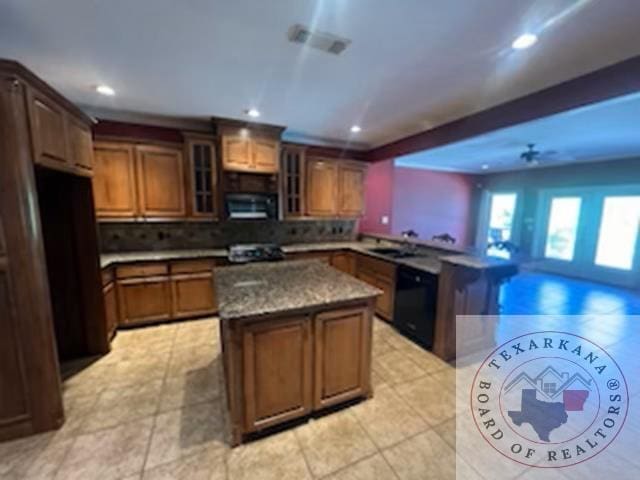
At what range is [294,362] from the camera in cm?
191

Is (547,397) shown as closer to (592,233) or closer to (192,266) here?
(192,266)

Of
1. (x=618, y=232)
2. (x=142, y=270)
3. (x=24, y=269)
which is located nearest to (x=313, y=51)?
(x=24, y=269)

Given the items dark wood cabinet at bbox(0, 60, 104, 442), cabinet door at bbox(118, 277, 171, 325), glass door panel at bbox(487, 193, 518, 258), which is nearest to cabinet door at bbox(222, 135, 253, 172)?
cabinet door at bbox(118, 277, 171, 325)

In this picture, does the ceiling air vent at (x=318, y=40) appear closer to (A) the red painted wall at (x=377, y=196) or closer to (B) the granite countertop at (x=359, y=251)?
(B) the granite countertop at (x=359, y=251)

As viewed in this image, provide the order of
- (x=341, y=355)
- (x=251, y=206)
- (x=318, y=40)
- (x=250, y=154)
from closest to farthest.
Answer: (x=318, y=40)
(x=341, y=355)
(x=250, y=154)
(x=251, y=206)

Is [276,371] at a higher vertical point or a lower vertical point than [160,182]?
lower

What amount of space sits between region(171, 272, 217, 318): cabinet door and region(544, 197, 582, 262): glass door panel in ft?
26.1

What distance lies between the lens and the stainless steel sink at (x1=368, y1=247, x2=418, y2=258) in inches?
150

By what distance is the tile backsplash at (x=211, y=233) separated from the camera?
3.79m

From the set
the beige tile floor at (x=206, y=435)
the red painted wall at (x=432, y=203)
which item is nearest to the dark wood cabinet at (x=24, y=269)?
the beige tile floor at (x=206, y=435)

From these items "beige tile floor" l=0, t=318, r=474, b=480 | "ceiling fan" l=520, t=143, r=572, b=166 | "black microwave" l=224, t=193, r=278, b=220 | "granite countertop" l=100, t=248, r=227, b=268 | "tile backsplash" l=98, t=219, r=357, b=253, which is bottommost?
"beige tile floor" l=0, t=318, r=474, b=480

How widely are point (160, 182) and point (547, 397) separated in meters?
4.62

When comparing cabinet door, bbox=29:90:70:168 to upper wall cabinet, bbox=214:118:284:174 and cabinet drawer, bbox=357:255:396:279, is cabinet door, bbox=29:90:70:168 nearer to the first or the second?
upper wall cabinet, bbox=214:118:284:174

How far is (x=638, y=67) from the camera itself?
1999 mm
